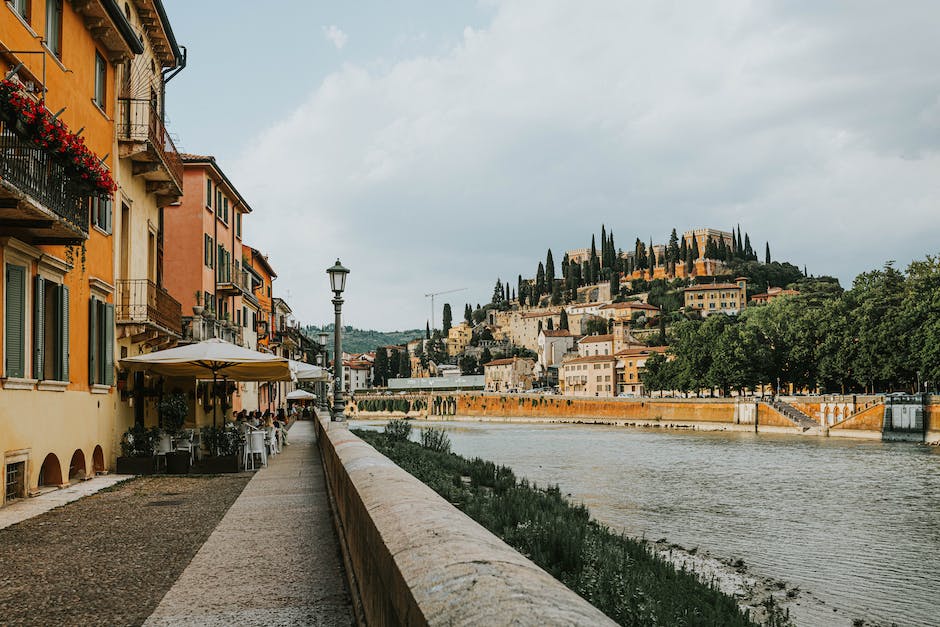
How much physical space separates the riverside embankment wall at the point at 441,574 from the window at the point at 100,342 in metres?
11.1

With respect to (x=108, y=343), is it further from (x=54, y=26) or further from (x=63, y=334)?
(x=54, y=26)

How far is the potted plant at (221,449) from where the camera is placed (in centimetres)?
1645

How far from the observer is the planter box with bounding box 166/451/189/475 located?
624 inches

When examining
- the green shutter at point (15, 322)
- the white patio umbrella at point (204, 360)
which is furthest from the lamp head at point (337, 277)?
the green shutter at point (15, 322)

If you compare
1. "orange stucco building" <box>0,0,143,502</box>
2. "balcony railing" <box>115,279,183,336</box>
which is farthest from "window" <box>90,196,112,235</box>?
"balcony railing" <box>115,279,183,336</box>

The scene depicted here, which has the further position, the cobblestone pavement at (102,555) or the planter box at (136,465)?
the planter box at (136,465)

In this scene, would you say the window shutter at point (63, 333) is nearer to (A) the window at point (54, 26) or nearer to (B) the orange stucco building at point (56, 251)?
(B) the orange stucco building at point (56, 251)

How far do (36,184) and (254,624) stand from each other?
287 inches

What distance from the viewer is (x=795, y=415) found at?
65188 mm

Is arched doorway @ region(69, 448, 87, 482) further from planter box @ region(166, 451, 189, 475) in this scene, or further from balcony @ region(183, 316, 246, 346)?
balcony @ region(183, 316, 246, 346)

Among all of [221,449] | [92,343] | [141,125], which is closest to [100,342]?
[92,343]

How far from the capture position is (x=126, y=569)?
691 centimetres

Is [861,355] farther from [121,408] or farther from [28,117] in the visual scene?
[28,117]

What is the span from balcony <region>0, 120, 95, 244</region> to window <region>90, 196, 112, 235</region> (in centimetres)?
289
